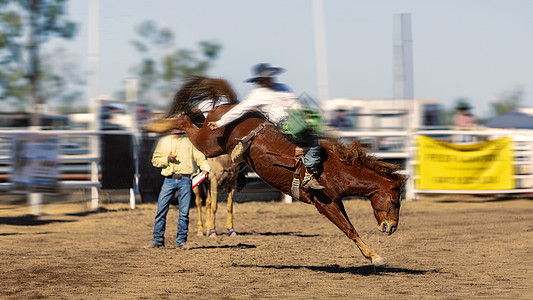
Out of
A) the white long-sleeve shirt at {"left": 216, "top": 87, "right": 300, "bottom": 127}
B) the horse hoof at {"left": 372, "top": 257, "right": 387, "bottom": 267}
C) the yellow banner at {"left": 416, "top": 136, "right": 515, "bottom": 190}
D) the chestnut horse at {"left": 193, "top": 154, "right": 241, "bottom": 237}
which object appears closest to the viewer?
the horse hoof at {"left": 372, "top": 257, "right": 387, "bottom": 267}

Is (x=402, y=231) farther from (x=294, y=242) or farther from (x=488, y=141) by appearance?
(x=488, y=141)

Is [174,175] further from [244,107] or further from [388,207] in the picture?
[388,207]

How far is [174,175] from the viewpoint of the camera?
10.2m

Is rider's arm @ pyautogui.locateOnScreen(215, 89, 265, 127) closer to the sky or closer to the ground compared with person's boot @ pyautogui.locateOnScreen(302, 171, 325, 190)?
closer to the sky

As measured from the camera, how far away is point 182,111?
9031 mm

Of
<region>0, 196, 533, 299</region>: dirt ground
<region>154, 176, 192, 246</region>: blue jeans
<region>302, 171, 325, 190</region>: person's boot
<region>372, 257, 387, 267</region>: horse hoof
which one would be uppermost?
<region>302, 171, 325, 190</region>: person's boot

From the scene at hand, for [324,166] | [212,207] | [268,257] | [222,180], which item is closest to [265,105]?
[324,166]

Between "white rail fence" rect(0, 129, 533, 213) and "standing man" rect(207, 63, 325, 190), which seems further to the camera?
"white rail fence" rect(0, 129, 533, 213)

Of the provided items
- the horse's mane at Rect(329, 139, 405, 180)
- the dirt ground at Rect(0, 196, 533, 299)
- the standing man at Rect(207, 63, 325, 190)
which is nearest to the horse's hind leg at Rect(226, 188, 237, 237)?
the dirt ground at Rect(0, 196, 533, 299)

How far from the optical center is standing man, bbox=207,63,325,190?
26.7 ft

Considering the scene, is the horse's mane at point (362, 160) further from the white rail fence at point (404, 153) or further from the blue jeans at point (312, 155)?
the white rail fence at point (404, 153)

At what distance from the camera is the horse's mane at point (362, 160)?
820 cm

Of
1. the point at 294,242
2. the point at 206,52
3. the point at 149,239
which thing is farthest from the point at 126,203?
the point at 206,52

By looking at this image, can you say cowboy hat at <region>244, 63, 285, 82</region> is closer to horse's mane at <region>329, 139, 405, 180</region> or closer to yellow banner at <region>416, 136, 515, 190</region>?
horse's mane at <region>329, 139, 405, 180</region>
